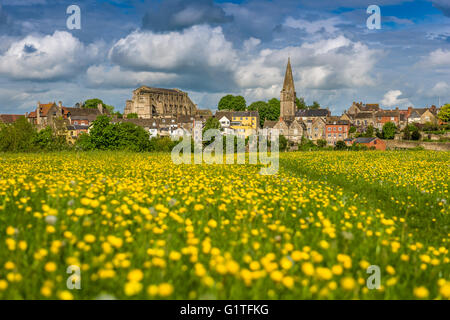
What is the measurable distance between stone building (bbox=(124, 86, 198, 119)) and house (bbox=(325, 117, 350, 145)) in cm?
7999

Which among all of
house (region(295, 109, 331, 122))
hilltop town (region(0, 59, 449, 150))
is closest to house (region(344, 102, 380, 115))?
hilltop town (region(0, 59, 449, 150))

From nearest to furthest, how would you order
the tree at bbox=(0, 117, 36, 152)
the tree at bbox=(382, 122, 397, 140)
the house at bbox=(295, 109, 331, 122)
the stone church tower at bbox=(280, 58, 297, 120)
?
the tree at bbox=(0, 117, 36, 152) < the tree at bbox=(382, 122, 397, 140) < the house at bbox=(295, 109, 331, 122) < the stone church tower at bbox=(280, 58, 297, 120)

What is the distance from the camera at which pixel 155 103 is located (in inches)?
6973

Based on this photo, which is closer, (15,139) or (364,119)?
(15,139)

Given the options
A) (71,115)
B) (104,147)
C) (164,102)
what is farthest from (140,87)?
A: (104,147)

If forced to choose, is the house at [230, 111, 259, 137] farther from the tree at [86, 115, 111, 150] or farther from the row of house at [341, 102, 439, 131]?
the tree at [86, 115, 111, 150]

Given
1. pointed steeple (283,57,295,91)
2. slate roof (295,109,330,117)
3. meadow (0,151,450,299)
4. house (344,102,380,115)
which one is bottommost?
meadow (0,151,450,299)

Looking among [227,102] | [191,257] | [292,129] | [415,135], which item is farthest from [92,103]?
[191,257]

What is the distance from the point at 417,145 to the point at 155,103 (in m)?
132

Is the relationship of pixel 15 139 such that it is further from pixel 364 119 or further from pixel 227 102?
pixel 364 119

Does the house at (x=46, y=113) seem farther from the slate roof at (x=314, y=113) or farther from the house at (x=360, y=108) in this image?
the house at (x=360, y=108)

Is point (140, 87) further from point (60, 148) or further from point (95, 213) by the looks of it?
point (95, 213)

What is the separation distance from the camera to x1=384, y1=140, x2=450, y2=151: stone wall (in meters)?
73.0
